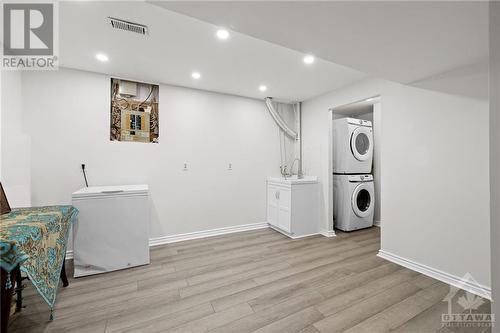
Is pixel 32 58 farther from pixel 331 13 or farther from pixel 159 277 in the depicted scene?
pixel 331 13

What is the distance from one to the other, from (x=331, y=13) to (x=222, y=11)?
2.15ft

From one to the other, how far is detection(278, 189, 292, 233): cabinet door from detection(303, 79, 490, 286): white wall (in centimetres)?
128

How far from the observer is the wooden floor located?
1.45m

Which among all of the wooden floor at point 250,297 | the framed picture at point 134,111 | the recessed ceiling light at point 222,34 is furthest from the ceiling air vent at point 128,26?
the wooden floor at point 250,297

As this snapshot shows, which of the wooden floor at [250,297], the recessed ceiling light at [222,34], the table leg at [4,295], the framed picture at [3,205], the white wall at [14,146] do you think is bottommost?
the wooden floor at [250,297]

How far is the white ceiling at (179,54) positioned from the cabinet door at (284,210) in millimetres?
1724

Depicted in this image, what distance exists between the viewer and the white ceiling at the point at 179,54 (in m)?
1.62

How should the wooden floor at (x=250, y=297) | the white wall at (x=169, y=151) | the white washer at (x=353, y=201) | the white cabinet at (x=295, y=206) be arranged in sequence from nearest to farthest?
the wooden floor at (x=250, y=297)
the white wall at (x=169, y=151)
the white cabinet at (x=295, y=206)
the white washer at (x=353, y=201)

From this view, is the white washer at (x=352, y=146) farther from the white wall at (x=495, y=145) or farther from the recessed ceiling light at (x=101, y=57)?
the recessed ceiling light at (x=101, y=57)

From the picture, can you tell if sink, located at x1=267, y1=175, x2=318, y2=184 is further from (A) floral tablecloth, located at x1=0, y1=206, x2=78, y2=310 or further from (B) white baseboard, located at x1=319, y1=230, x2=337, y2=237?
(A) floral tablecloth, located at x1=0, y1=206, x2=78, y2=310

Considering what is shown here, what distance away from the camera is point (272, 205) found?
11.9 feet

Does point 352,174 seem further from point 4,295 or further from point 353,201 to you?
point 4,295

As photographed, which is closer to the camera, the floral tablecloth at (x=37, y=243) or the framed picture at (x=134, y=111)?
the floral tablecloth at (x=37, y=243)

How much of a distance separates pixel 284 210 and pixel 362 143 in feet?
6.45
